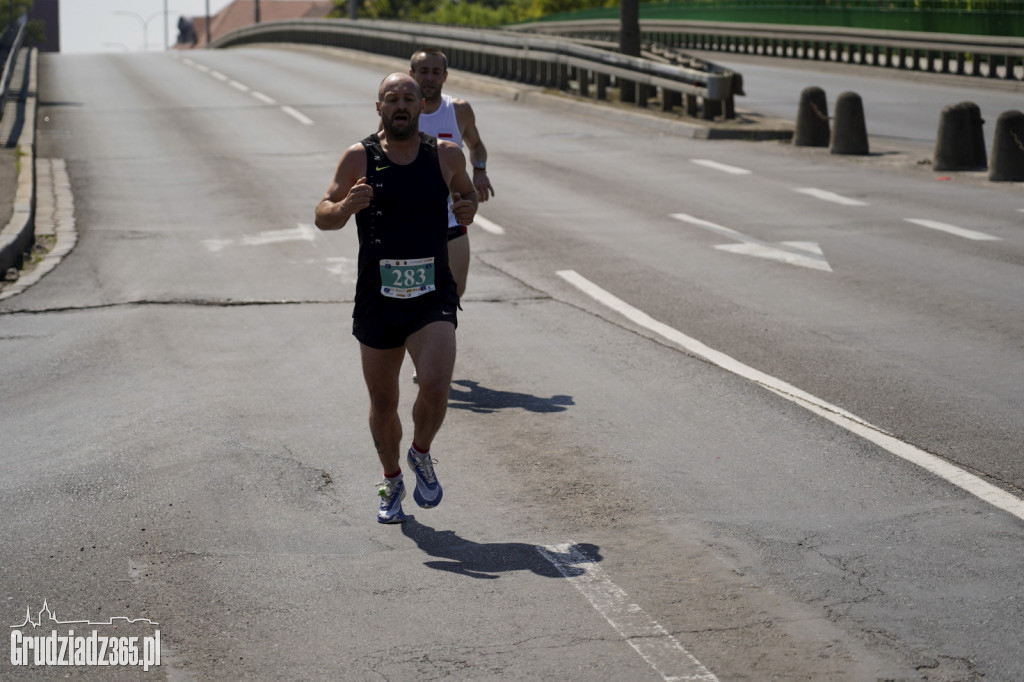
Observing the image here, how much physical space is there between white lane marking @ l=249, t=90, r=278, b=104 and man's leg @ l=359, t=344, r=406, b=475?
23.6 m

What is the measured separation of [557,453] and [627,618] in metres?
2.11

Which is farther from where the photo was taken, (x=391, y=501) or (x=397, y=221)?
(x=391, y=501)

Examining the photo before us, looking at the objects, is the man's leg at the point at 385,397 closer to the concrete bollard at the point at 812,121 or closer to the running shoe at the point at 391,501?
the running shoe at the point at 391,501

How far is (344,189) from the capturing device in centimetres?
590

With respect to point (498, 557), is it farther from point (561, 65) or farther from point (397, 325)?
point (561, 65)

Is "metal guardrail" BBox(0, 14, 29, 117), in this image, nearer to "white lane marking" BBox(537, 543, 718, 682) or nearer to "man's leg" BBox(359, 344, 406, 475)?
"man's leg" BBox(359, 344, 406, 475)

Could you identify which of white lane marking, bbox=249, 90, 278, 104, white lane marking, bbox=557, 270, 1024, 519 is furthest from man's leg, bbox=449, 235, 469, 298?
white lane marking, bbox=249, 90, 278, 104

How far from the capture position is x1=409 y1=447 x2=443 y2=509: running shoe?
235 inches

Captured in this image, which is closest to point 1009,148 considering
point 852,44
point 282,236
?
point 282,236

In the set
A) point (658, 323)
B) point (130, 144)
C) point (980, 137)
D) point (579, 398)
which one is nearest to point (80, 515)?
point (579, 398)

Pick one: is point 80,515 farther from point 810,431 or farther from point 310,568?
point 810,431

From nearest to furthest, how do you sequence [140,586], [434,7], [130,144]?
[140,586], [130,144], [434,7]

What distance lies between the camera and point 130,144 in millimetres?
21734

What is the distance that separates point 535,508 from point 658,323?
13.7ft
